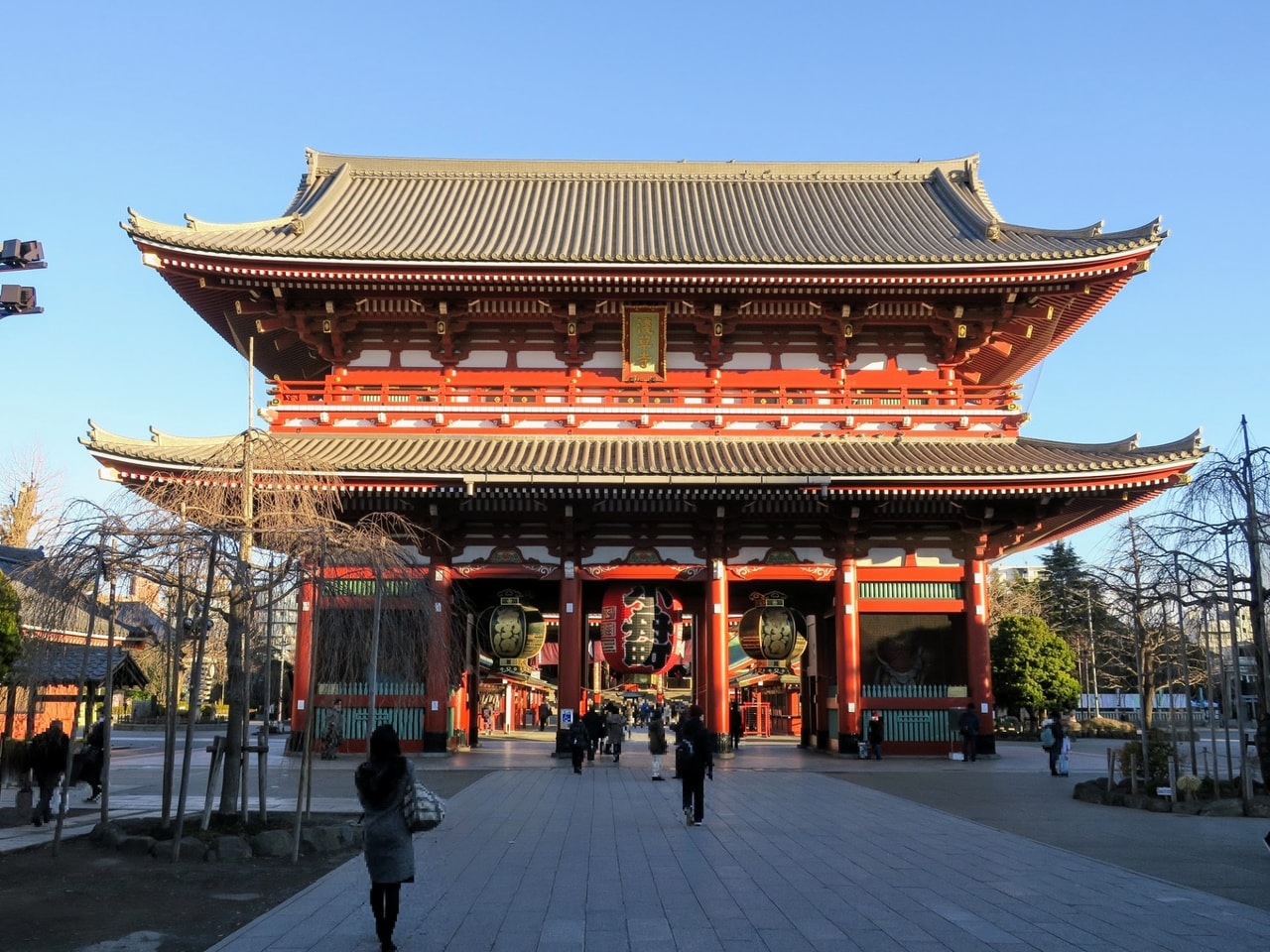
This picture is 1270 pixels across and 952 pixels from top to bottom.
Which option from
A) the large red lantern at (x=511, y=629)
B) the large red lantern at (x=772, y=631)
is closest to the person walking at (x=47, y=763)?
the large red lantern at (x=511, y=629)

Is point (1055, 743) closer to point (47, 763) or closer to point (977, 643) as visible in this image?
point (977, 643)

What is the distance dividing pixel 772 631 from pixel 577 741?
6.21 metres

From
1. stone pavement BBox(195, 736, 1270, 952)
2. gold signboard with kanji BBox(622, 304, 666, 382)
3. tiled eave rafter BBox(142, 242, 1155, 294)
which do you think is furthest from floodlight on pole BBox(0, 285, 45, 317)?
gold signboard with kanji BBox(622, 304, 666, 382)

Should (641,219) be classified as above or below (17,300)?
above

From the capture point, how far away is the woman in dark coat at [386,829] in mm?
8797

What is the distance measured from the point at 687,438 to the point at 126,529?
17.3 metres

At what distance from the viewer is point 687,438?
94.8ft

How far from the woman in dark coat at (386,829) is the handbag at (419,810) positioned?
0.12 ft

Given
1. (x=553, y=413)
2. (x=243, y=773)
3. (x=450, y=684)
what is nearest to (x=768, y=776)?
(x=450, y=684)

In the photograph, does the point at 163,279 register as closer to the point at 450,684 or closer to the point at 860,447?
the point at 450,684

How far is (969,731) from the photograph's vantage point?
28062 millimetres

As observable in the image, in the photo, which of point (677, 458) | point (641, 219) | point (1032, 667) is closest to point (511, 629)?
point (677, 458)

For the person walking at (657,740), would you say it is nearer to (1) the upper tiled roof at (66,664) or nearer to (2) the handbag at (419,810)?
(1) the upper tiled roof at (66,664)

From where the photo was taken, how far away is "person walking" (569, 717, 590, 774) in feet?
83.3
